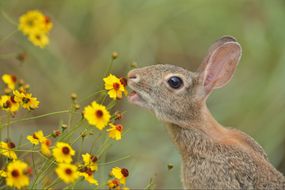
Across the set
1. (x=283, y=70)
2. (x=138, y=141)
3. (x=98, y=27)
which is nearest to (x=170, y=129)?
(x=138, y=141)

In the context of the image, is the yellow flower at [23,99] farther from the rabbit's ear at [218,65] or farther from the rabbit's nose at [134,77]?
the rabbit's ear at [218,65]

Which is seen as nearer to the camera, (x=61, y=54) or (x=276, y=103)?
(x=276, y=103)

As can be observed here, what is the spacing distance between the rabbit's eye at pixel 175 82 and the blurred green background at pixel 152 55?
4.74 feet

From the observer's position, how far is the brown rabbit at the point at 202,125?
397 cm

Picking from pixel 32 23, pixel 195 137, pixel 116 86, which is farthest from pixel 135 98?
pixel 32 23

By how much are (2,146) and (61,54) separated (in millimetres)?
2916

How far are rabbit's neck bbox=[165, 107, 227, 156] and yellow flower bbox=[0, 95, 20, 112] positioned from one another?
42.5 inches

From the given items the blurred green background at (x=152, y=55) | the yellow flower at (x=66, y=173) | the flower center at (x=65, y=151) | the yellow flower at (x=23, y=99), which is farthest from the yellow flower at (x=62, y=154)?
the blurred green background at (x=152, y=55)

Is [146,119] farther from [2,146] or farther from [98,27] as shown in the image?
[2,146]

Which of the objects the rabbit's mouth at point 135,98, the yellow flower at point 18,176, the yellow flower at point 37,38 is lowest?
the yellow flower at point 18,176

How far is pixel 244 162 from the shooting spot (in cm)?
405

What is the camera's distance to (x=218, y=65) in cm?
421

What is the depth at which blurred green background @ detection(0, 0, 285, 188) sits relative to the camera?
5.66 metres

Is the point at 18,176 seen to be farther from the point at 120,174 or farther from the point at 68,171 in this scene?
the point at 120,174
